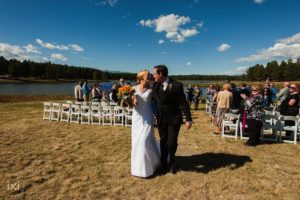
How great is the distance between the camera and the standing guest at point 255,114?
655 cm

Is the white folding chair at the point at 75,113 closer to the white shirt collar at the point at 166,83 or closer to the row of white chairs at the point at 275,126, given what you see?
the row of white chairs at the point at 275,126

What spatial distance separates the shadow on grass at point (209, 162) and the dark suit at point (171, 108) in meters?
0.79

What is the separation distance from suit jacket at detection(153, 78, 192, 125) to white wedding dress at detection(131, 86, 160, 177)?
0.77 ft

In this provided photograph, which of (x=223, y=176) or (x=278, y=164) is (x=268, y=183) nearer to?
(x=223, y=176)

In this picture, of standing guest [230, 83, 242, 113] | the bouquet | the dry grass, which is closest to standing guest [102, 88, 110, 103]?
the dry grass

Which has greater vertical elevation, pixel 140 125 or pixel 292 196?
pixel 140 125

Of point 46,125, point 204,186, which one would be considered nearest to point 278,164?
point 204,186

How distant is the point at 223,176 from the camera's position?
4.50 meters

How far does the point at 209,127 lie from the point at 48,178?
6.94 meters

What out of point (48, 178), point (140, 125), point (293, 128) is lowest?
point (48, 178)

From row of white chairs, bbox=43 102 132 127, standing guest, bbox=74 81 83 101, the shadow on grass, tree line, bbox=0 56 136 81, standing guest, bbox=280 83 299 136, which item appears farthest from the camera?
tree line, bbox=0 56 136 81

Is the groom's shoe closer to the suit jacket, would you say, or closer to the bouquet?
the suit jacket

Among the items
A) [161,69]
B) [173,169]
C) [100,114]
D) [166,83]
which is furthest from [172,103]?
[100,114]

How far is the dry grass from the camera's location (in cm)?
385
